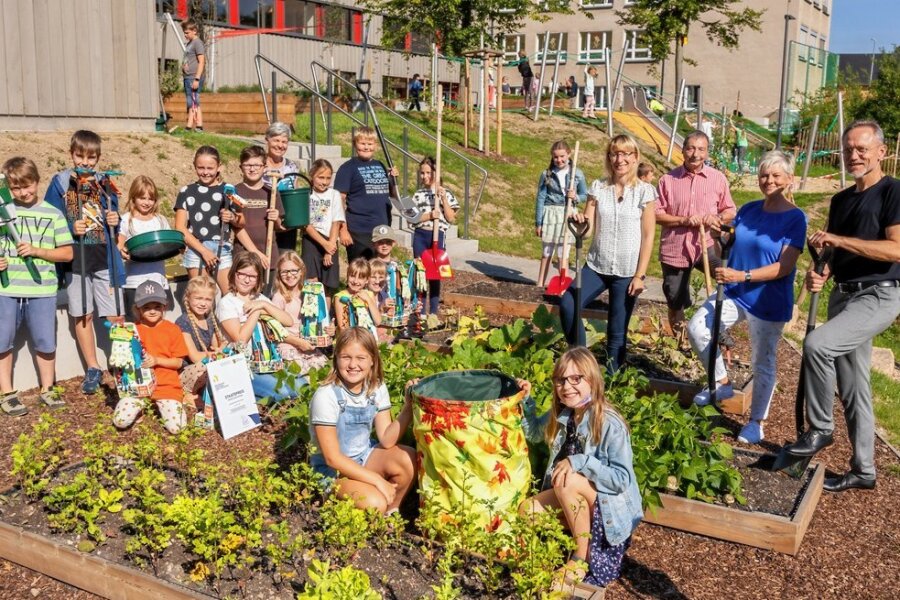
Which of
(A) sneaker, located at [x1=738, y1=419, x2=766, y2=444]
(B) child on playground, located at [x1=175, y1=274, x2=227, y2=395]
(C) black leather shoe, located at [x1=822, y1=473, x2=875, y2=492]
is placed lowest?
(C) black leather shoe, located at [x1=822, y1=473, x2=875, y2=492]

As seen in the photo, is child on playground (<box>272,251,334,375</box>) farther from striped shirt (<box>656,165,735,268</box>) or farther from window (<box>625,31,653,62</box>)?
window (<box>625,31,653,62</box>)

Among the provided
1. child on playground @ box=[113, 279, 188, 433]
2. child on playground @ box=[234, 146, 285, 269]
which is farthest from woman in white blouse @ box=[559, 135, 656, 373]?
child on playground @ box=[113, 279, 188, 433]

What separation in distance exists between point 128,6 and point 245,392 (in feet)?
23.5

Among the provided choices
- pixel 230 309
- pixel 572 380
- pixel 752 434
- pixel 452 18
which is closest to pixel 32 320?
pixel 230 309

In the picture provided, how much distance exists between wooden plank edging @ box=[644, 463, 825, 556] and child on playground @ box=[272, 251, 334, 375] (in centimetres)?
260

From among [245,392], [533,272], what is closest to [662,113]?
[533,272]

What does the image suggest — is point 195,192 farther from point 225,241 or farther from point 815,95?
point 815,95

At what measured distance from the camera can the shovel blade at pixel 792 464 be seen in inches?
183

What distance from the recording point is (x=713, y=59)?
38.8m

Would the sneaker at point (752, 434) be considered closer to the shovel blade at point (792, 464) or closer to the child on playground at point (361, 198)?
the shovel blade at point (792, 464)

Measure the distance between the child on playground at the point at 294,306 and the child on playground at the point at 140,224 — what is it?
82cm

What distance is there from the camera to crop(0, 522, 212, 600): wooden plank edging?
11.1 feet

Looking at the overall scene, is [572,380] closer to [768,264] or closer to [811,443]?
[811,443]

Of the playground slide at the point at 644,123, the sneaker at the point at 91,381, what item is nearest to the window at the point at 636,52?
the playground slide at the point at 644,123
